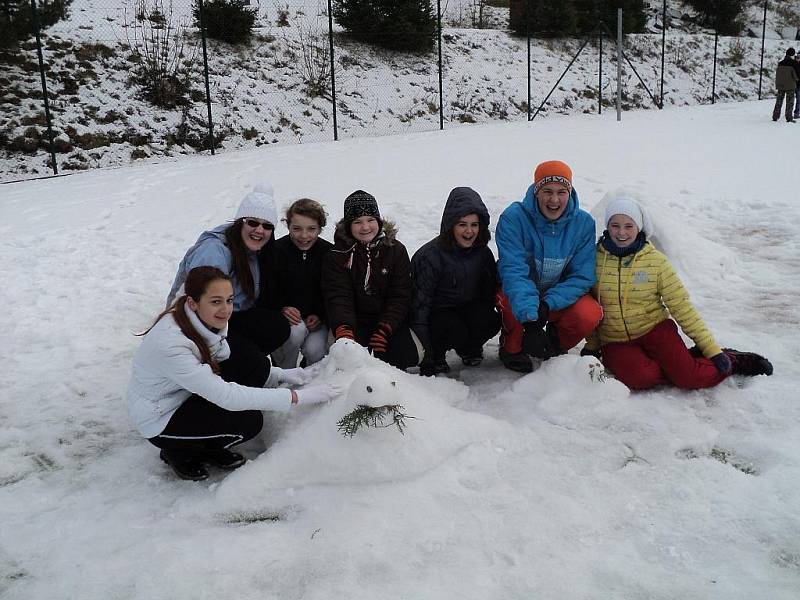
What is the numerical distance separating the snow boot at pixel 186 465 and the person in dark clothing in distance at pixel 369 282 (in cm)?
110

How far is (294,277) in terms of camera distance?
400 centimetres

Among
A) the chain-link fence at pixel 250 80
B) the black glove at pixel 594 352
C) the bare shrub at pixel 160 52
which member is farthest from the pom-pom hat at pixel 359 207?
the bare shrub at pixel 160 52

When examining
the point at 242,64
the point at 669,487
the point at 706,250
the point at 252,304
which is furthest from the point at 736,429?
the point at 242,64

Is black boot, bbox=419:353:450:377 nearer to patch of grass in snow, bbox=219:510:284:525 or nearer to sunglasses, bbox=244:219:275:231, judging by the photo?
sunglasses, bbox=244:219:275:231

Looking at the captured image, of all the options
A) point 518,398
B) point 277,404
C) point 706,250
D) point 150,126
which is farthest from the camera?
point 150,126

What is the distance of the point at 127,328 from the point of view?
5070mm

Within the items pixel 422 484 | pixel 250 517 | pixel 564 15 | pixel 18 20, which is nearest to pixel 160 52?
pixel 18 20

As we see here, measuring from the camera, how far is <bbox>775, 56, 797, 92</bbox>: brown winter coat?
51.0 feet

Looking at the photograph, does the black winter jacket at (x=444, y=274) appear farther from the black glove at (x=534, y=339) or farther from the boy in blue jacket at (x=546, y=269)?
the black glove at (x=534, y=339)

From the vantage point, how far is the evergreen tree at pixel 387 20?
19.0 metres

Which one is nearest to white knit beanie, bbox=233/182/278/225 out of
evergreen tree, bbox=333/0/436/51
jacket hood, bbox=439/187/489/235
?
jacket hood, bbox=439/187/489/235

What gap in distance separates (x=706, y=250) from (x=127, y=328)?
4.95 m

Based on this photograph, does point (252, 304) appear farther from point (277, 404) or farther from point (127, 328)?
point (127, 328)

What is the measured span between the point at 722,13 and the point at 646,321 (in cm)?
3150
